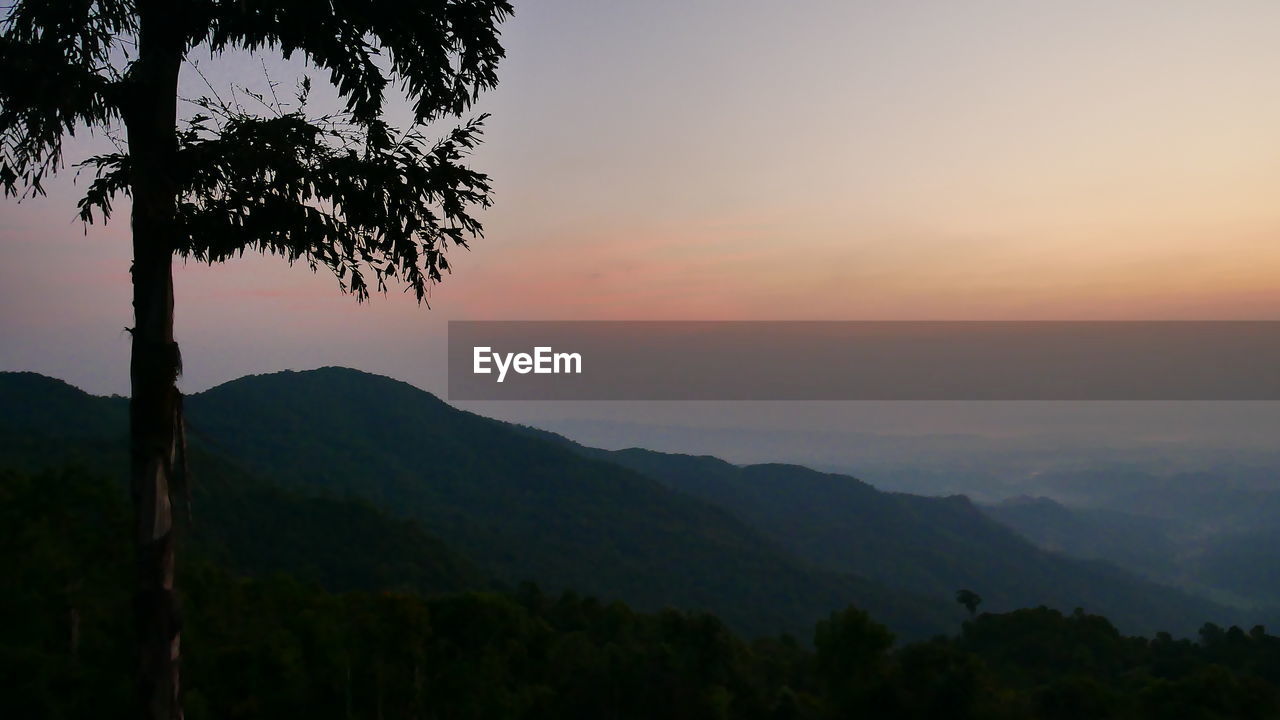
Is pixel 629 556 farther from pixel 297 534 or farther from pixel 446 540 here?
pixel 297 534

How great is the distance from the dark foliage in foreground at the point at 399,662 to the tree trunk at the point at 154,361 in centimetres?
1870

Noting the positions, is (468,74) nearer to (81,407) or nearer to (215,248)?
(215,248)

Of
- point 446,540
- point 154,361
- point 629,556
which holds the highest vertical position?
point 154,361

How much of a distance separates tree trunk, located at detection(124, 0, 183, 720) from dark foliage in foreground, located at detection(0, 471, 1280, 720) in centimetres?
1870

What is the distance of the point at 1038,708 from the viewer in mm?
28016

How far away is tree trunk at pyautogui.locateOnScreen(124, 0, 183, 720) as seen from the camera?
598 cm

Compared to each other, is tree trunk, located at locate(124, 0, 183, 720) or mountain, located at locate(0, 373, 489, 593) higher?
tree trunk, located at locate(124, 0, 183, 720)

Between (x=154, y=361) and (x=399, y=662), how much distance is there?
25.0 metres

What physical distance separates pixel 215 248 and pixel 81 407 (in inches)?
7581

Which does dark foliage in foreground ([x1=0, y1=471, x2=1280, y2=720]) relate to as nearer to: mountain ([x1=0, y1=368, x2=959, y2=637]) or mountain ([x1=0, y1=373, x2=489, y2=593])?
mountain ([x1=0, y1=368, x2=959, y2=637])

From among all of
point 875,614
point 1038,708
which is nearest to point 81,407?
point 875,614

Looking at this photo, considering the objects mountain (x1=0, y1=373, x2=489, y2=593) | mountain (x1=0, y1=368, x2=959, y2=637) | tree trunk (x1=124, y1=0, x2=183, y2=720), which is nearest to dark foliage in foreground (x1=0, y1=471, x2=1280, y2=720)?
tree trunk (x1=124, y1=0, x2=183, y2=720)

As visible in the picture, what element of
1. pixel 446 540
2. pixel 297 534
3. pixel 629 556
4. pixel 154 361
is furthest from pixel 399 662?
pixel 629 556

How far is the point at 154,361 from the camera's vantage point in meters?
6.17
